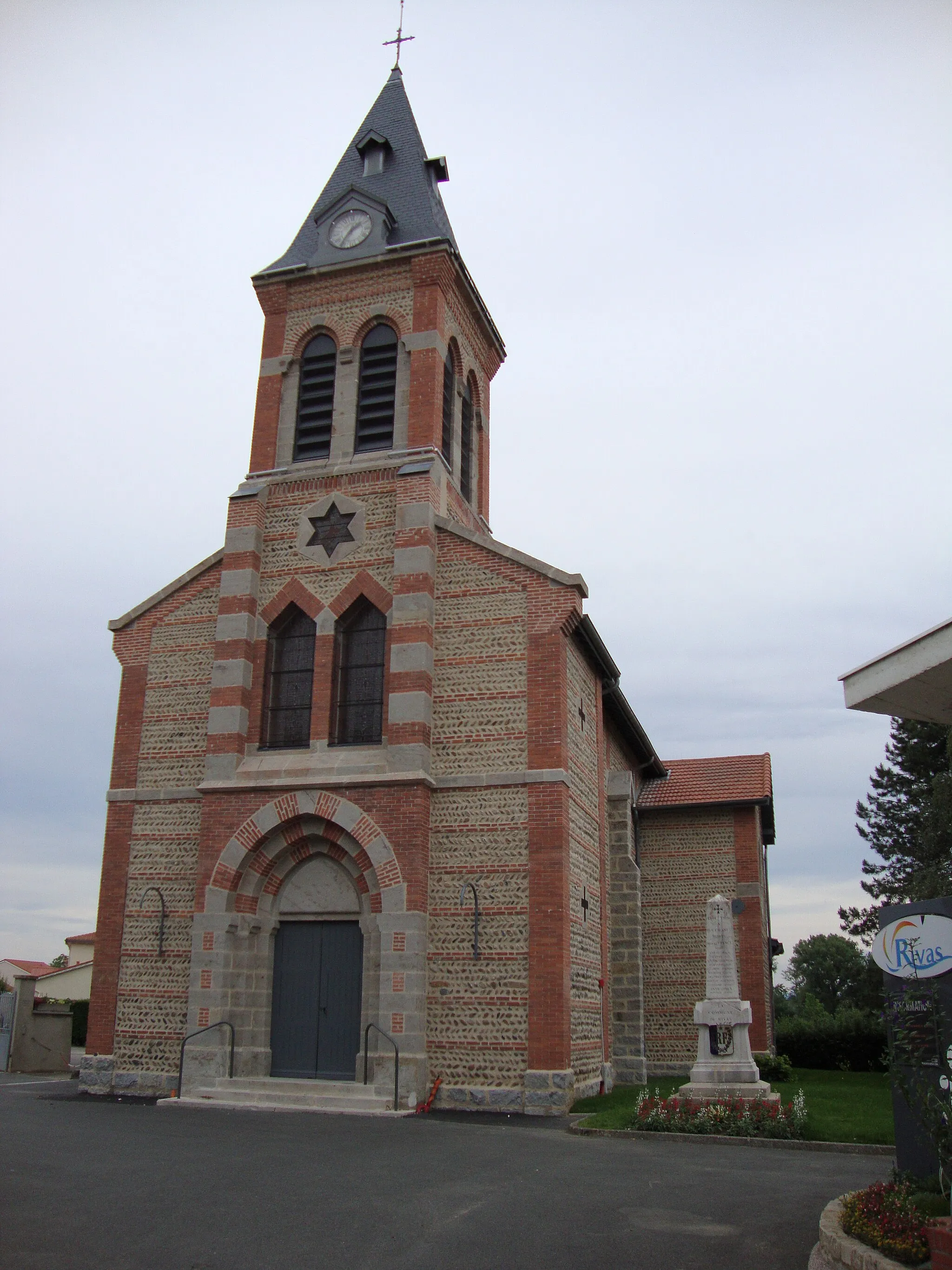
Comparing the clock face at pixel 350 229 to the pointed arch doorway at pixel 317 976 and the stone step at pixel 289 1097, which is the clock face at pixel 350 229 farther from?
the stone step at pixel 289 1097

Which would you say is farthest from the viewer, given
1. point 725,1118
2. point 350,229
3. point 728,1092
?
point 350,229

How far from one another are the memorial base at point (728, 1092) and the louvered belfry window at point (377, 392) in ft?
38.5

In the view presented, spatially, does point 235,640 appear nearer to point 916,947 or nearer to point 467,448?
point 467,448

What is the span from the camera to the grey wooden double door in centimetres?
1631

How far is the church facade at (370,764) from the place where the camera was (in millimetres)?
15906

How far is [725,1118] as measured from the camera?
12766 millimetres

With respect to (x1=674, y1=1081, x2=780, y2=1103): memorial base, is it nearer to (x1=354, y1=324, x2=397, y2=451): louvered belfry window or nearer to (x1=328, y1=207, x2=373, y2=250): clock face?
(x1=354, y1=324, x2=397, y2=451): louvered belfry window

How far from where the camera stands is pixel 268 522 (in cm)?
1944

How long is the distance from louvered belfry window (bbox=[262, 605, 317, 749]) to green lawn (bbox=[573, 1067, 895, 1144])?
743cm

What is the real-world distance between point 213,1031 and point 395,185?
16610mm

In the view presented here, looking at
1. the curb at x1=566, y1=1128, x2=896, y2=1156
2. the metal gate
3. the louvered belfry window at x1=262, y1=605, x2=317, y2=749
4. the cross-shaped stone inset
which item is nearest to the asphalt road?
the curb at x1=566, y1=1128, x2=896, y2=1156

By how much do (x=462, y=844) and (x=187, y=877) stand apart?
4847 millimetres

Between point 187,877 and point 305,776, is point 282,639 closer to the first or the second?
point 305,776

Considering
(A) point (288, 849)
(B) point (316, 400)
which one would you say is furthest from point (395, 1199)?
(B) point (316, 400)
